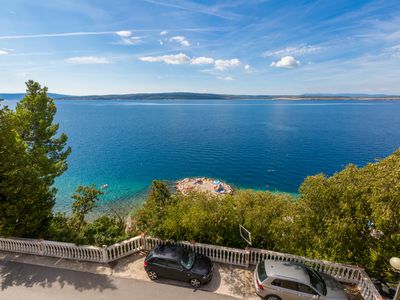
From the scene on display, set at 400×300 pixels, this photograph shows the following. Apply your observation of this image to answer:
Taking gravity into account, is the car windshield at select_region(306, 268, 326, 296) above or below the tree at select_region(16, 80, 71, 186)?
below

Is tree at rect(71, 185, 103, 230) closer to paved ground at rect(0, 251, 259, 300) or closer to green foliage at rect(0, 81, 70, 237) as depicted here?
green foliage at rect(0, 81, 70, 237)

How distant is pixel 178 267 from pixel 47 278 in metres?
5.81

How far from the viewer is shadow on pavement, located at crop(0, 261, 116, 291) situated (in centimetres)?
918

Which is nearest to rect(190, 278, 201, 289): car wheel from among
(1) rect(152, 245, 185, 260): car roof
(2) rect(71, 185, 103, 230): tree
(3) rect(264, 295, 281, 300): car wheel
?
(1) rect(152, 245, 185, 260): car roof

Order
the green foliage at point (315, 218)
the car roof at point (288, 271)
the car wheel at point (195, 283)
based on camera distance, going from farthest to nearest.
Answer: the car wheel at point (195, 283)
the car roof at point (288, 271)
the green foliage at point (315, 218)

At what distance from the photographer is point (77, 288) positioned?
9.04m

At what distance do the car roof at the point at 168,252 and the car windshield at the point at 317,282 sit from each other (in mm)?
5416

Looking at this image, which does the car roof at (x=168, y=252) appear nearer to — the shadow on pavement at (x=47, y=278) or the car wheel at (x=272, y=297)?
the shadow on pavement at (x=47, y=278)

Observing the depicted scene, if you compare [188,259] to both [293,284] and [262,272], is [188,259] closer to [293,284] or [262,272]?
[262,272]

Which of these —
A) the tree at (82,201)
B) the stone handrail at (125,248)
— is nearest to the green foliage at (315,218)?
the stone handrail at (125,248)

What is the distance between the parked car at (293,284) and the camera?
8180 millimetres

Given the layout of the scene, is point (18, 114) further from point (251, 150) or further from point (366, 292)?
point (251, 150)

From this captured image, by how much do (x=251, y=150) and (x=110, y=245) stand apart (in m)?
→ 51.0

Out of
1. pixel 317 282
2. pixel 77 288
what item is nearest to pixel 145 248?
pixel 77 288
